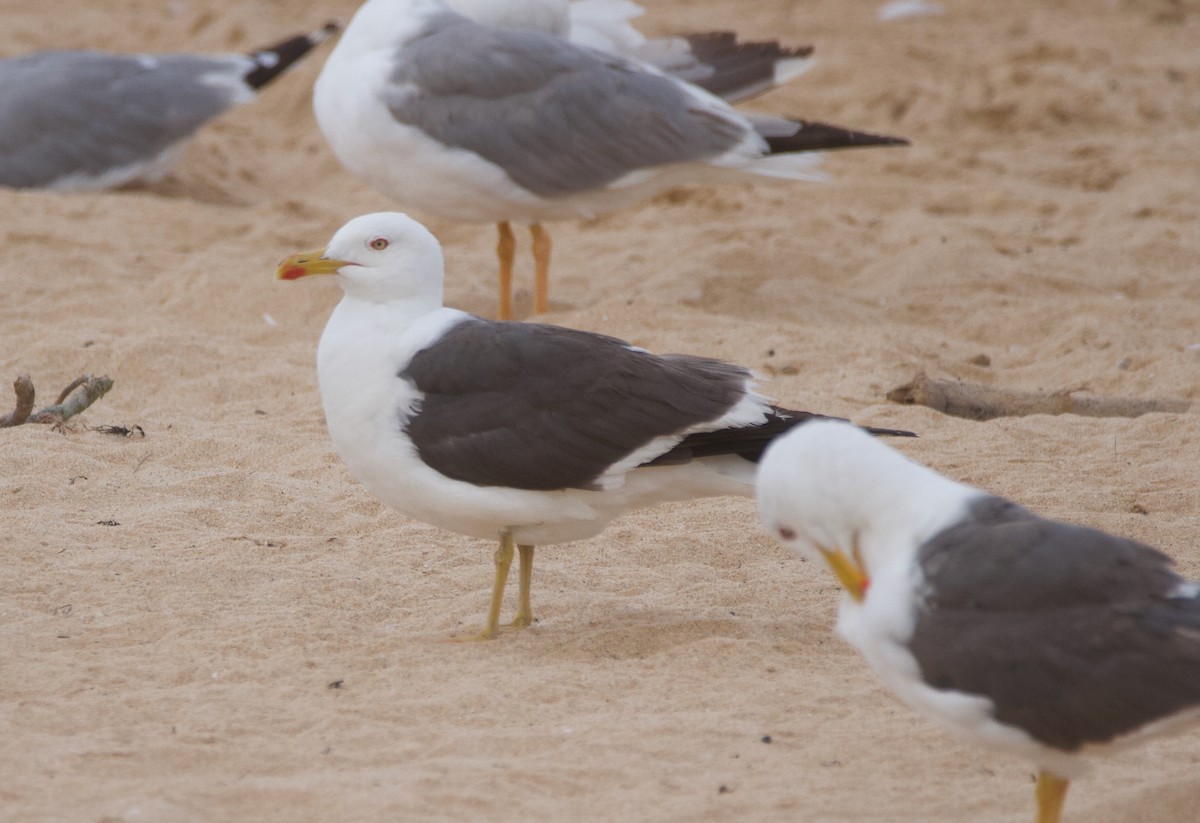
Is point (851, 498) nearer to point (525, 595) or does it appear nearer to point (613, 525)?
point (525, 595)

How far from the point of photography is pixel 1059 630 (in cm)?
299

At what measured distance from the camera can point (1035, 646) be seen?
2990 mm

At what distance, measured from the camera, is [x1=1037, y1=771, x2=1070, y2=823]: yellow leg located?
3.11 metres

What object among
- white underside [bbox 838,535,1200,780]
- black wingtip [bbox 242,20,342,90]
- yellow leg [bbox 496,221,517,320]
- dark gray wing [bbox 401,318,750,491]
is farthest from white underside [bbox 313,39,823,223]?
white underside [bbox 838,535,1200,780]

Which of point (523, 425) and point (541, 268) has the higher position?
point (523, 425)

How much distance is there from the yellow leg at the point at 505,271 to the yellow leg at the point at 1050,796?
14.9 ft

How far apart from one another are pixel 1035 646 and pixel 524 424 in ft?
5.43

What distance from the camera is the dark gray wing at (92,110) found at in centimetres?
942

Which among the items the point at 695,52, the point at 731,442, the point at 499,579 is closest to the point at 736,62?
the point at 695,52

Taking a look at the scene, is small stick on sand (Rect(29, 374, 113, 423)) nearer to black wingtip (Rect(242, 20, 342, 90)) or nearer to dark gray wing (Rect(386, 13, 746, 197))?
dark gray wing (Rect(386, 13, 746, 197))

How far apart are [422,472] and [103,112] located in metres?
6.52

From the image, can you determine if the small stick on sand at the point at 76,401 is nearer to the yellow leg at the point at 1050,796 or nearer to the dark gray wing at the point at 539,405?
the dark gray wing at the point at 539,405

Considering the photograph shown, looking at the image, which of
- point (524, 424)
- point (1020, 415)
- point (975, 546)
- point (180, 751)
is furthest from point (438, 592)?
point (1020, 415)

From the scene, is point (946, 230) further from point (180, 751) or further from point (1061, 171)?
point (180, 751)
